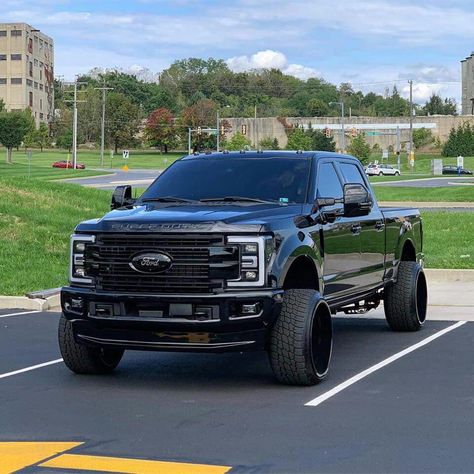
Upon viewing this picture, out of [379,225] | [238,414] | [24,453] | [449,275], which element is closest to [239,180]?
[379,225]

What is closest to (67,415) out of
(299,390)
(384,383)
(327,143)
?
(299,390)

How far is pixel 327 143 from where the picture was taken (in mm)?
102750

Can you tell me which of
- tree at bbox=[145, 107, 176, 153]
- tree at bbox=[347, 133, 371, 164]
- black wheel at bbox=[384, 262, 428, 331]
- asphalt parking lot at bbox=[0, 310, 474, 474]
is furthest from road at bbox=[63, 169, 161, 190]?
tree at bbox=[145, 107, 176, 153]

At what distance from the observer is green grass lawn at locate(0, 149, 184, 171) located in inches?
4188

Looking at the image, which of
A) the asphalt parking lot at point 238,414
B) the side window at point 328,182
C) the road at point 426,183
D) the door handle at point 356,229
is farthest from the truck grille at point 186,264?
the road at point 426,183

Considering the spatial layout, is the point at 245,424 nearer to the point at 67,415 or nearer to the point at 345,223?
the point at 67,415

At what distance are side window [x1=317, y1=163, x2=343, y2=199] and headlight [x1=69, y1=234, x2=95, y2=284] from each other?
2402 millimetres

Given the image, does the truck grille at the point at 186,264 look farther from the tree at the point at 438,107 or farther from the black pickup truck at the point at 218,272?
the tree at the point at 438,107

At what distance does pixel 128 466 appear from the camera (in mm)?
5797

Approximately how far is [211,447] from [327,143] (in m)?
97.7

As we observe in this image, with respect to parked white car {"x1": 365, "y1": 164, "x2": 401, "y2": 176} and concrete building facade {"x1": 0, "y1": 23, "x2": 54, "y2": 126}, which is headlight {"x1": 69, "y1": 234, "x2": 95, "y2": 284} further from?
concrete building facade {"x1": 0, "y1": 23, "x2": 54, "y2": 126}

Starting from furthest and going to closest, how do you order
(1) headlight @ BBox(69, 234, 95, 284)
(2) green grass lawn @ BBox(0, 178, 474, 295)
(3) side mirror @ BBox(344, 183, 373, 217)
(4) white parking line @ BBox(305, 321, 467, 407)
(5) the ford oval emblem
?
1. (2) green grass lawn @ BBox(0, 178, 474, 295)
2. (3) side mirror @ BBox(344, 183, 373, 217)
3. (1) headlight @ BBox(69, 234, 95, 284)
4. (5) the ford oval emblem
5. (4) white parking line @ BBox(305, 321, 467, 407)

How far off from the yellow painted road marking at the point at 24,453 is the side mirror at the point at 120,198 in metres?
3.51

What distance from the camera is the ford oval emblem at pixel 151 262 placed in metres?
7.82
